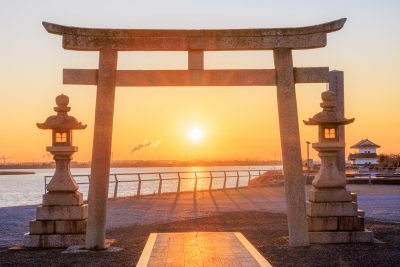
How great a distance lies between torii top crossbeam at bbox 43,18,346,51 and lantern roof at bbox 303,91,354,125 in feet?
4.70

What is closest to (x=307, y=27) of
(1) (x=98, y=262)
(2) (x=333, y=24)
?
(2) (x=333, y=24)

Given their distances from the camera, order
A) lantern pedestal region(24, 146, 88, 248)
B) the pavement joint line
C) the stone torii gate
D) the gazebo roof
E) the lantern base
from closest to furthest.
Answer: the pavement joint line
the stone torii gate
lantern pedestal region(24, 146, 88, 248)
the lantern base
the gazebo roof

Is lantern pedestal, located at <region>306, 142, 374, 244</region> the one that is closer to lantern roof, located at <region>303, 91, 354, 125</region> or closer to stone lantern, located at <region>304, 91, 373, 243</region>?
stone lantern, located at <region>304, 91, 373, 243</region>

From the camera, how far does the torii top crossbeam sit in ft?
37.1

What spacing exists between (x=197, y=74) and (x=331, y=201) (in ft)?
12.8

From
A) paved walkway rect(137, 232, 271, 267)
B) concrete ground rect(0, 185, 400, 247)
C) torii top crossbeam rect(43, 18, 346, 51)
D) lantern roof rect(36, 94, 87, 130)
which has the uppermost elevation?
torii top crossbeam rect(43, 18, 346, 51)

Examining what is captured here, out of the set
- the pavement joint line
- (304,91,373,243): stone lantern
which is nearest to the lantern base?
(304,91,373,243): stone lantern

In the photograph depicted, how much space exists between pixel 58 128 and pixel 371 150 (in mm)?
83601

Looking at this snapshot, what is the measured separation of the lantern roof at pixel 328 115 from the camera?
12.3 metres

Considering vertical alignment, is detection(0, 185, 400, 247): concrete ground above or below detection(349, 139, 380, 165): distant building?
below

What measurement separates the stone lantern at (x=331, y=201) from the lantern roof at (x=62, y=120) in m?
5.24

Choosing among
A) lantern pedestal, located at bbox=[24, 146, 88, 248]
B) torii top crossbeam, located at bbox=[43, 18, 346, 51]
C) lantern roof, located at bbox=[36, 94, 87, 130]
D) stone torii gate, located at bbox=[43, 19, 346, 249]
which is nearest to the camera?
stone torii gate, located at bbox=[43, 19, 346, 249]

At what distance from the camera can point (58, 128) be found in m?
12.3

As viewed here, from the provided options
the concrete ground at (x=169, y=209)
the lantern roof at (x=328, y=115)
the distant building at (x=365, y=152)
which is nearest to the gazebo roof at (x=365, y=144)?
the distant building at (x=365, y=152)
